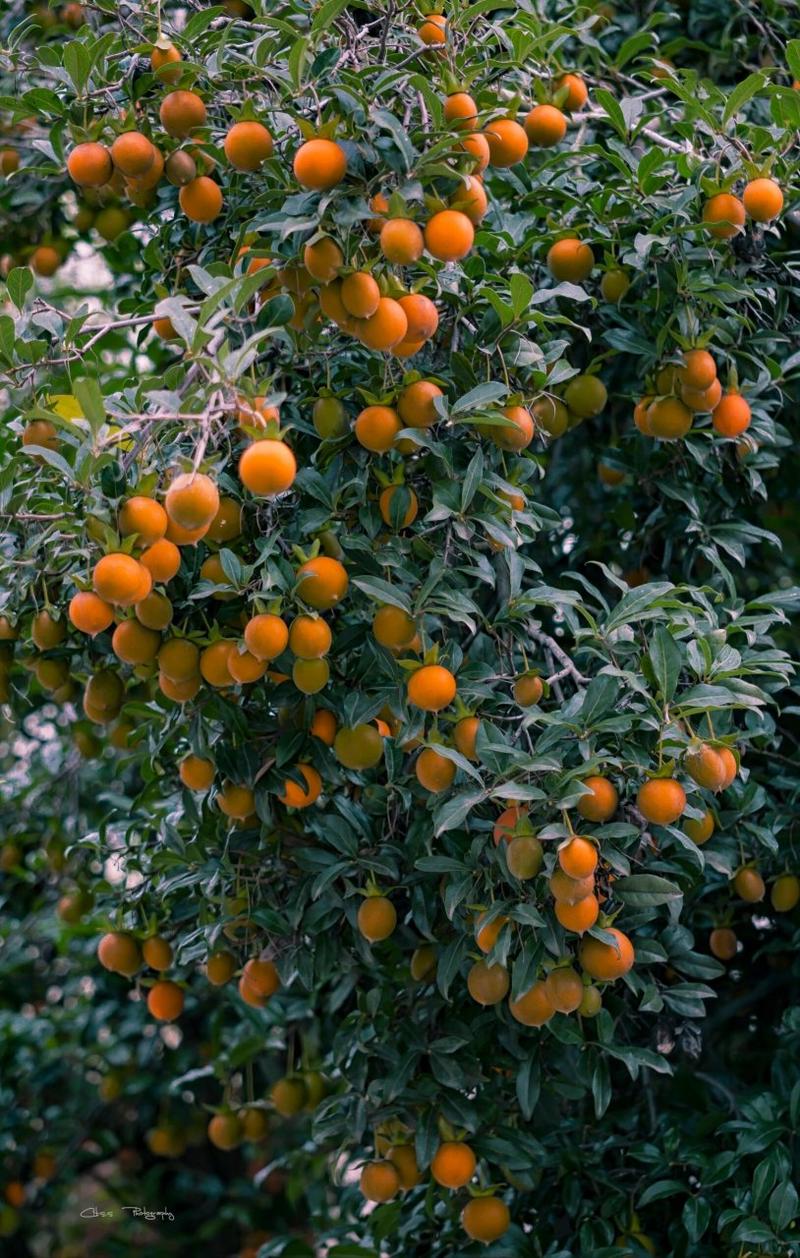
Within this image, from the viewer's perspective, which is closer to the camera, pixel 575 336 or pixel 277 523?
pixel 277 523

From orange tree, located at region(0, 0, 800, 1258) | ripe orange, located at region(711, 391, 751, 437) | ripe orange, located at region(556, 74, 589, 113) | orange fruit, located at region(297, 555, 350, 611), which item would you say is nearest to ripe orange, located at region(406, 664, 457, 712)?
orange tree, located at region(0, 0, 800, 1258)

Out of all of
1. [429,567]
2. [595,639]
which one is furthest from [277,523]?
[595,639]

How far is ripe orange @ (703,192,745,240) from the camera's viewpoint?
5.49 feet

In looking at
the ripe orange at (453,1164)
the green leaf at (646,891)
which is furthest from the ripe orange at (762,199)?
the ripe orange at (453,1164)

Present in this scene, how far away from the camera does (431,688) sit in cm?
143

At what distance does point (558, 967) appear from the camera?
4.78 feet

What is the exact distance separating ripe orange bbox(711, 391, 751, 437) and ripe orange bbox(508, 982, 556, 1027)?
0.76 metres

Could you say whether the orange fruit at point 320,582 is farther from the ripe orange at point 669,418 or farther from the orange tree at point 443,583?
the ripe orange at point 669,418

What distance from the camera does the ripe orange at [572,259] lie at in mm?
1765

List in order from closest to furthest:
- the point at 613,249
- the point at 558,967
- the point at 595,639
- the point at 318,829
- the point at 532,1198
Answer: the point at 558,967
the point at 595,639
the point at 318,829
the point at 613,249
the point at 532,1198

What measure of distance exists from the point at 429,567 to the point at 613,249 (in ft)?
1.98

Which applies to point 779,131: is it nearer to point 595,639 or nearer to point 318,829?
point 595,639

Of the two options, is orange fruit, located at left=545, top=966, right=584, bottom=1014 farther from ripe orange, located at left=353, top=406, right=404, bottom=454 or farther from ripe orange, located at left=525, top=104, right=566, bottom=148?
ripe orange, located at left=525, top=104, right=566, bottom=148

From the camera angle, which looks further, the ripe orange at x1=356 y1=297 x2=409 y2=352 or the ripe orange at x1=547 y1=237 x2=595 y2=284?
the ripe orange at x1=547 y1=237 x2=595 y2=284
